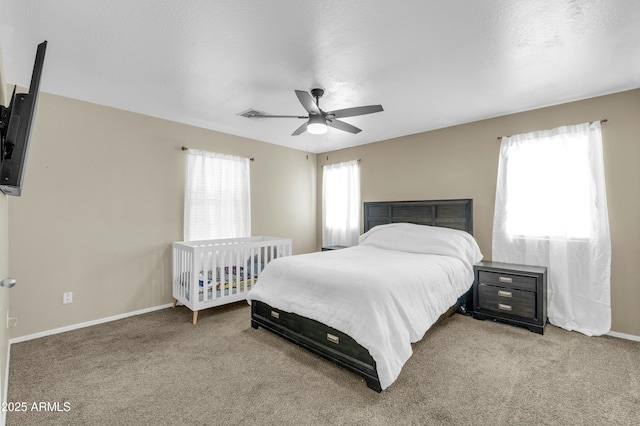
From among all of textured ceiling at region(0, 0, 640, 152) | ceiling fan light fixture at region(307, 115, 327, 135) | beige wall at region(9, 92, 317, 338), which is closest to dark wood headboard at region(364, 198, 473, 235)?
textured ceiling at region(0, 0, 640, 152)

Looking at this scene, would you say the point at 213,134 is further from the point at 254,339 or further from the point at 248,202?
the point at 254,339

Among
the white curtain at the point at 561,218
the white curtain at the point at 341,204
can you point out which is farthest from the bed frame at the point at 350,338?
the white curtain at the point at 561,218

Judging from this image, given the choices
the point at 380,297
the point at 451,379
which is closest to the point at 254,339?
the point at 380,297

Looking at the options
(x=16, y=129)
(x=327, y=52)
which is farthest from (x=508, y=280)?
(x=16, y=129)

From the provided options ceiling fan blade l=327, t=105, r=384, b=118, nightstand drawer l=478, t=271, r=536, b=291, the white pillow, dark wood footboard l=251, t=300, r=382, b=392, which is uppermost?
ceiling fan blade l=327, t=105, r=384, b=118

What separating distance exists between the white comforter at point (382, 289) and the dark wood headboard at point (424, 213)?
349mm

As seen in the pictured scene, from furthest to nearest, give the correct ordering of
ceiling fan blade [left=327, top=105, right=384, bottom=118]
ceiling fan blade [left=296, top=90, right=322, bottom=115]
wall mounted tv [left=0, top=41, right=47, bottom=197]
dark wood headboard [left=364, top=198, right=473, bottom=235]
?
dark wood headboard [left=364, top=198, right=473, bottom=235], ceiling fan blade [left=327, top=105, right=384, bottom=118], ceiling fan blade [left=296, top=90, right=322, bottom=115], wall mounted tv [left=0, top=41, right=47, bottom=197]

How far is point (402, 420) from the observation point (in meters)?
1.72

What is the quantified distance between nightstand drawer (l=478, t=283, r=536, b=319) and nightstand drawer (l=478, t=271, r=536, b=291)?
46mm

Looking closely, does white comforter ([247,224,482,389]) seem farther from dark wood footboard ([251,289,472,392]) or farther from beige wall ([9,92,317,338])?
beige wall ([9,92,317,338])

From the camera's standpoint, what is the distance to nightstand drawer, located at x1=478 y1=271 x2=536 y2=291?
9.87 ft

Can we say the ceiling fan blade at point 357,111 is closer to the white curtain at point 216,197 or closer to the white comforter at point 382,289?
the white comforter at point 382,289

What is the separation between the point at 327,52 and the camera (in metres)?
2.18

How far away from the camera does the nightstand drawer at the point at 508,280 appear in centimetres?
301
